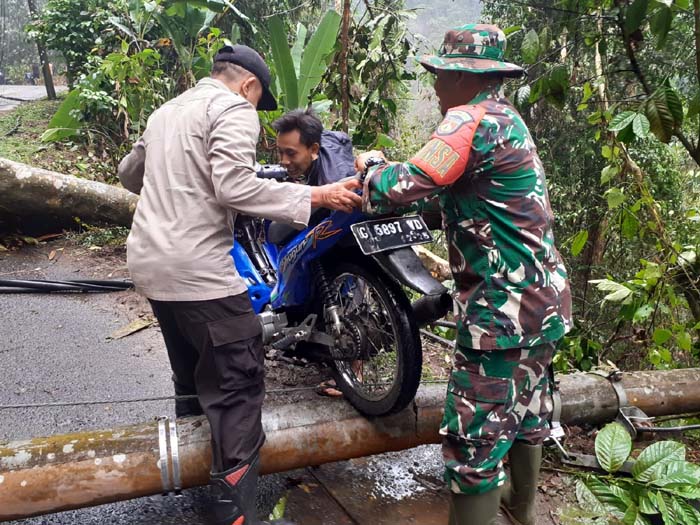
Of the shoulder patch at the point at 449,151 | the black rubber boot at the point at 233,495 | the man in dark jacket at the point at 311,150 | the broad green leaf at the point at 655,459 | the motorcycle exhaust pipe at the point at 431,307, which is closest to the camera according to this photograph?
the shoulder patch at the point at 449,151

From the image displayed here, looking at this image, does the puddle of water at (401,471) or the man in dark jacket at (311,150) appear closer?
the puddle of water at (401,471)

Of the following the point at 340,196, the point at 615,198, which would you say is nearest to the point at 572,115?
the point at 615,198

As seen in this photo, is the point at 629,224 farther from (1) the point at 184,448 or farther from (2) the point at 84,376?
(2) the point at 84,376

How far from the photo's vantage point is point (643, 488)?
8.80 ft

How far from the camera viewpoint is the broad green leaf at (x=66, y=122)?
8724mm

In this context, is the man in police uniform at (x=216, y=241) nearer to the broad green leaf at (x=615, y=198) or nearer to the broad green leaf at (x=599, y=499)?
the broad green leaf at (x=599, y=499)

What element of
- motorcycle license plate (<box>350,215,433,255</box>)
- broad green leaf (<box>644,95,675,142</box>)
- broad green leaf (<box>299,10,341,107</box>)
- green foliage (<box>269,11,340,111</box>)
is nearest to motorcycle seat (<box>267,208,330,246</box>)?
motorcycle license plate (<box>350,215,433,255</box>)

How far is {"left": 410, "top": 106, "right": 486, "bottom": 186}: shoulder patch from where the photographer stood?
198 centimetres

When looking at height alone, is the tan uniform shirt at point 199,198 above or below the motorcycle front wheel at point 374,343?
above

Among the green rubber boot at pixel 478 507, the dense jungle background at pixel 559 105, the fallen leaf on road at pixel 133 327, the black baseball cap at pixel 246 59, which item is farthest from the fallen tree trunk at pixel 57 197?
the green rubber boot at pixel 478 507

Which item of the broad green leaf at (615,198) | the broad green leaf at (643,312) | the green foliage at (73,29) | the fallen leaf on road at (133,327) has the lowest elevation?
the fallen leaf on road at (133,327)

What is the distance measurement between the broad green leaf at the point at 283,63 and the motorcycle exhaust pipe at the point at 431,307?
475cm

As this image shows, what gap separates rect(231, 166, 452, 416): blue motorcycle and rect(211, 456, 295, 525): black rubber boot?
70cm

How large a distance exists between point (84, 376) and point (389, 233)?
256cm
